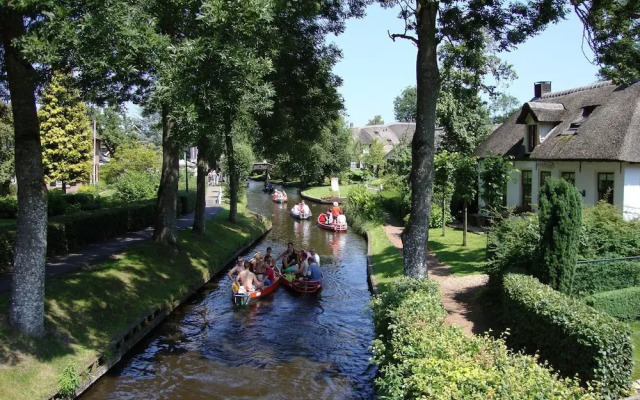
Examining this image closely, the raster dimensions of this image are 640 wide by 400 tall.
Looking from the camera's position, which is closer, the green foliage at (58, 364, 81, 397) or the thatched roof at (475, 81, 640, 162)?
the green foliage at (58, 364, 81, 397)

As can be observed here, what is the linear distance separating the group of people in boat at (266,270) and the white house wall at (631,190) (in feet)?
41.5

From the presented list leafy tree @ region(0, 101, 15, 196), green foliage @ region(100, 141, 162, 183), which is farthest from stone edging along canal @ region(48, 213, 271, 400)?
green foliage @ region(100, 141, 162, 183)

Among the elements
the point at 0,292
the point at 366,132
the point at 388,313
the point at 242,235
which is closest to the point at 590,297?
the point at 388,313

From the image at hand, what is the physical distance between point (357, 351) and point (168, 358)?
517cm

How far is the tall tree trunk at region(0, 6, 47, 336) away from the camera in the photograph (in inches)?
460

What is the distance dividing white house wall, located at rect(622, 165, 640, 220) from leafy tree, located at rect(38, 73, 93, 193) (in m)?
38.7

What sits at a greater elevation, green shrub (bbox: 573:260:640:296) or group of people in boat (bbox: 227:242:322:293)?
green shrub (bbox: 573:260:640:296)

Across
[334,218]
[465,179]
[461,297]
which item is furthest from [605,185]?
[334,218]

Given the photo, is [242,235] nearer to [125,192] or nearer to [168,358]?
[125,192]

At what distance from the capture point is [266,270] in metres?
21.5

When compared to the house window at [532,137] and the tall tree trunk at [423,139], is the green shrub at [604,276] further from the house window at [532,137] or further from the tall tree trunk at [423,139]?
the house window at [532,137]

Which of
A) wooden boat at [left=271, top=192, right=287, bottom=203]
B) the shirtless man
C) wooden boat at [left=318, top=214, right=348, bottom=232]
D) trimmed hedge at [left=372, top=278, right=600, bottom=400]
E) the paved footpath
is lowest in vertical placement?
the shirtless man

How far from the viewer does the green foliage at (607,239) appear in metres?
15.2

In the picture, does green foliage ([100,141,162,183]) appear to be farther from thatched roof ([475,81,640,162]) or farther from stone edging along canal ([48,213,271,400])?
thatched roof ([475,81,640,162])
